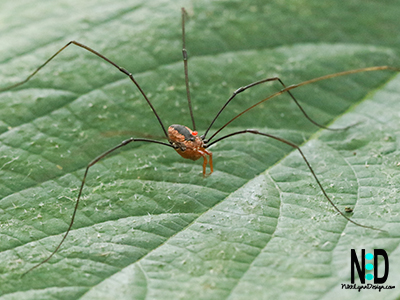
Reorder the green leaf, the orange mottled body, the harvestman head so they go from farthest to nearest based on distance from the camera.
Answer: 1. the orange mottled body
2. the harvestman head
3. the green leaf

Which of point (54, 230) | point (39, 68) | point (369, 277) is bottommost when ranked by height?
point (369, 277)

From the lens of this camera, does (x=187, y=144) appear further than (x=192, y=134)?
No

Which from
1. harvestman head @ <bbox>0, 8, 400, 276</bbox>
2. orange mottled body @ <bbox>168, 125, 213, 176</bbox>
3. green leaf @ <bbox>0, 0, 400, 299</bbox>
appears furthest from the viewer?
orange mottled body @ <bbox>168, 125, 213, 176</bbox>

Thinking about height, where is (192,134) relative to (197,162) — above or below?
above

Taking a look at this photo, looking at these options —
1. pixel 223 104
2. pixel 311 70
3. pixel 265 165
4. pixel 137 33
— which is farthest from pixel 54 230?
pixel 311 70

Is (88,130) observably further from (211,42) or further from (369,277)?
(369,277)
